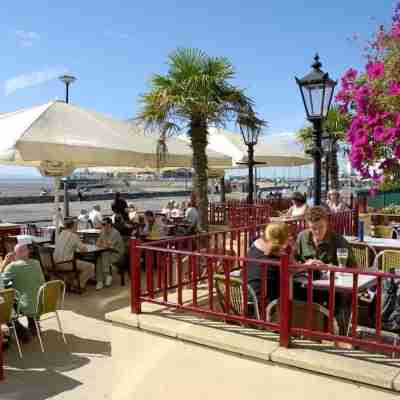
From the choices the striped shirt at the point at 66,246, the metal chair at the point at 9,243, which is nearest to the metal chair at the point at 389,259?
the striped shirt at the point at 66,246

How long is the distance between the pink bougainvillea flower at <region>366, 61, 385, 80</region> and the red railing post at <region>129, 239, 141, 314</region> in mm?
3226

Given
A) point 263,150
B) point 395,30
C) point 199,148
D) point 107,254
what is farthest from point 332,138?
point 395,30

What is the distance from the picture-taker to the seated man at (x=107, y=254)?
793cm

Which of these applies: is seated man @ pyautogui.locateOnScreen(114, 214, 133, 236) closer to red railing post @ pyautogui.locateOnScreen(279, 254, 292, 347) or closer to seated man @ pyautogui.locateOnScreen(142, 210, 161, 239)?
seated man @ pyautogui.locateOnScreen(142, 210, 161, 239)

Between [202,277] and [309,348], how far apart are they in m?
2.64

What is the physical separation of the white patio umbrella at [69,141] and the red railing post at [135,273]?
2.69 metres

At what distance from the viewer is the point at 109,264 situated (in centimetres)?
809

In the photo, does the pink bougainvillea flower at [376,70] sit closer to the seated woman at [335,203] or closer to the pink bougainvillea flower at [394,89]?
the pink bougainvillea flower at [394,89]

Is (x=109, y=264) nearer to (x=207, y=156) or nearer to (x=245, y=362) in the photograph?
(x=207, y=156)

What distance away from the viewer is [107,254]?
8.04 meters

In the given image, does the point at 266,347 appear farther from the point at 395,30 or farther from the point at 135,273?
the point at 395,30

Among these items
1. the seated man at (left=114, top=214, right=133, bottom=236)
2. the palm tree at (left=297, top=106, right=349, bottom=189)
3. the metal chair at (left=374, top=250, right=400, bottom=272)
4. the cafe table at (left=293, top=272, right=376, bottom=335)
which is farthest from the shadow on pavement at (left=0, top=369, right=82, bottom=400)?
the palm tree at (left=297, top=106, right=349, bottom=189)

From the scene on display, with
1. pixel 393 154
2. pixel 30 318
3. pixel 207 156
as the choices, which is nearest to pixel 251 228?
pixel 393 154

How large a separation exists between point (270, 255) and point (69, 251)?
4317mm
